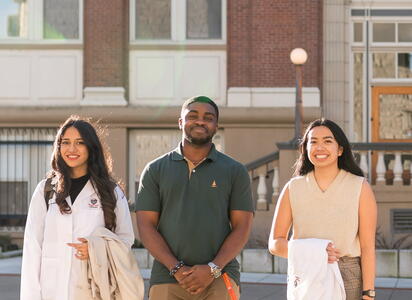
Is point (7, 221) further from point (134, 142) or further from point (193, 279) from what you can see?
point (193, 279)

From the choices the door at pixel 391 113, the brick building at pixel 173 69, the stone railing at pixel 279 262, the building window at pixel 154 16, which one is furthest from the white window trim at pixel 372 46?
the stone railing at pixel 279 262

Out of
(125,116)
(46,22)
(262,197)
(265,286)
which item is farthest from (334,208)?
(46,22)

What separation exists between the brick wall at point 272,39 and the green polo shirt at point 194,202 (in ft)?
48.8

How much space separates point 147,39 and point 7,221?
17.1ft

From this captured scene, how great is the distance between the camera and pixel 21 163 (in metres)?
21.0

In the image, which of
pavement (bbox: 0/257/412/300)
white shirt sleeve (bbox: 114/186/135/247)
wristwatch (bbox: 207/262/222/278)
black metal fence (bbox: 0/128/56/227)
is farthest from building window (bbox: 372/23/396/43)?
wristwatch (bbox: 207/262/222/278)

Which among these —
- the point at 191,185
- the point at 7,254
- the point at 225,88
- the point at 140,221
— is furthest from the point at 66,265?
the point at 225,88

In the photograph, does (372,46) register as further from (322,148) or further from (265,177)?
(322,148)

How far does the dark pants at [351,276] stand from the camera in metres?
5.34

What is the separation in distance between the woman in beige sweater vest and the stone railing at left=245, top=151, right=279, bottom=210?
1196 centimetres

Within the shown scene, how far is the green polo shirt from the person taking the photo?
5348 millimetres

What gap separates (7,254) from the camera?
17.7m

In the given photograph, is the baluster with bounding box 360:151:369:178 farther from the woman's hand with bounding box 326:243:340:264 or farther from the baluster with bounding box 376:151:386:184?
the woman's hand with bounding box 326:243:340:264

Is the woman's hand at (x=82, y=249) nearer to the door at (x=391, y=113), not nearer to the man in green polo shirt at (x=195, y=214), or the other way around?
the man in green polo shirt at (x=195, y=214)
